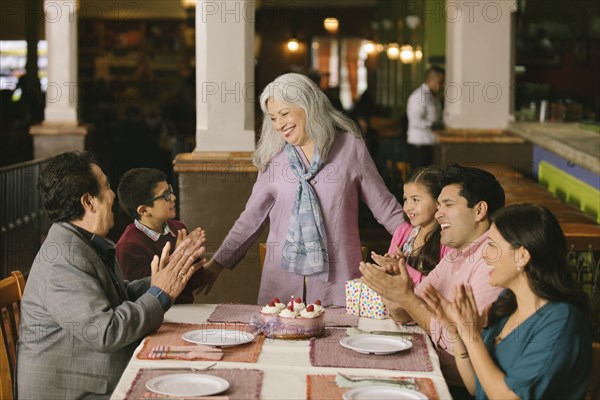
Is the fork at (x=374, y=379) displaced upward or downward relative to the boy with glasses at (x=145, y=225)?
downward

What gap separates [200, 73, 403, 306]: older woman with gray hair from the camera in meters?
3.85

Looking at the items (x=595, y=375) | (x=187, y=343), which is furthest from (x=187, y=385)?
(x=595, y=375)

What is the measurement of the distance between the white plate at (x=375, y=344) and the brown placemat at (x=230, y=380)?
1.19 ft

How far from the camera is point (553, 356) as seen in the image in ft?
7.89

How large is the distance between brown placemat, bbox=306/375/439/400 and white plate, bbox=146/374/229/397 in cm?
23

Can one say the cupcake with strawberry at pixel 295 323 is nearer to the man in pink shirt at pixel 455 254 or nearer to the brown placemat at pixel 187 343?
the brown placemat at pixel 187 343

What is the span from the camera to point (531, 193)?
662 cm

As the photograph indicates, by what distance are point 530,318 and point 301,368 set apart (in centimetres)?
66

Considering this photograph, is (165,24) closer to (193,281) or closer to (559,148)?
(559,148)

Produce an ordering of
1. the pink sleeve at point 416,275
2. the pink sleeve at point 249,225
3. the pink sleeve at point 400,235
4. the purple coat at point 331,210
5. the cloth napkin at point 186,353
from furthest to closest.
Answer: the pink sleeve at point 249,225
the purple coat at point 331,210
the pink sleeve at point 400,235
the pink sleeve at point 416,275
the cloth napkin at point 186,353

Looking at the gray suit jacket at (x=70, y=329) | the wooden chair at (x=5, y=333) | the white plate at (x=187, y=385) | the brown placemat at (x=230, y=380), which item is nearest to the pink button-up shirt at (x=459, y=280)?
the brown placemat at (x=230, y=380)

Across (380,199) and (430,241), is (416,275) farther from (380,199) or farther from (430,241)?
(380,199)

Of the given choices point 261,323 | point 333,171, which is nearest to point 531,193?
point 333,171

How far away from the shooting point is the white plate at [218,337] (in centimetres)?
294
